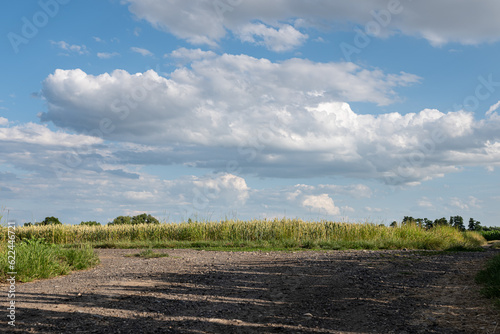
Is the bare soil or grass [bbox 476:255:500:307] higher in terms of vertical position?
grass [bbox 476:255:500:307]

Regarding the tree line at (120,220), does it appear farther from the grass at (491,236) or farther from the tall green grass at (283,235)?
the grass at (491,236)

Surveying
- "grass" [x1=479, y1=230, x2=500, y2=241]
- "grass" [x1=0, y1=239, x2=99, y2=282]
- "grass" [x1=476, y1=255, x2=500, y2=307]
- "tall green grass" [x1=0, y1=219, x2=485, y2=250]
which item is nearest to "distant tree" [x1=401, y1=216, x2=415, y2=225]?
"tall green grass" [x1=0, y1=219, x2=485, y2=250]

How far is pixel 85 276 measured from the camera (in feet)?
29.6

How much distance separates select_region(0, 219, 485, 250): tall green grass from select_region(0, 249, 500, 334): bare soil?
656 centimetres

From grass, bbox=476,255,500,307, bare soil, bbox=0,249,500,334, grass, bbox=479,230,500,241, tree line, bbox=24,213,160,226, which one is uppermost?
tree line, bbox=24,213,160,226

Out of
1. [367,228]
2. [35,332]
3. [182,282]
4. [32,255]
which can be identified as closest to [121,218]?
[367,228]

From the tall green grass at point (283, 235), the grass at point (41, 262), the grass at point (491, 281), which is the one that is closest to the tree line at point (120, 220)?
the tall green grass at point (283, 235)

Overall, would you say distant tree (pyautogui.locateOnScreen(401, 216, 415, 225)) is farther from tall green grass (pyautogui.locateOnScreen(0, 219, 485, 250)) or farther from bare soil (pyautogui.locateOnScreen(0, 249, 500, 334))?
bare soil (pyautogui.locateOnScreen(0, 249, 500, 334))

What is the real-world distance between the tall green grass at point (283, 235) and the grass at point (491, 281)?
7482 mm

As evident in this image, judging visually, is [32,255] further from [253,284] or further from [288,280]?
[288,280]

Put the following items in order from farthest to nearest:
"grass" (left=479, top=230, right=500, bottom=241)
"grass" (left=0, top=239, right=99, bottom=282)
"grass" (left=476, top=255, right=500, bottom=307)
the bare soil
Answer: "grass" (left=479, top=230, right=500, bottom=241) → "grass" (left=0, top=239, right=99, bottom=282) → "grass" (left=476, top=255, right=500, bottom=307) → the bare soil

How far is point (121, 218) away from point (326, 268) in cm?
2403

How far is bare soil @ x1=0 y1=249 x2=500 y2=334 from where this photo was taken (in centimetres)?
554

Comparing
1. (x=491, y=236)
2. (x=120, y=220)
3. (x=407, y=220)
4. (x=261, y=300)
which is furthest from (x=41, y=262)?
(x=491, y=236)
